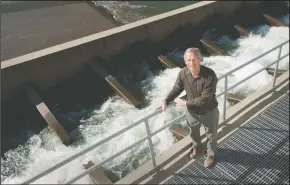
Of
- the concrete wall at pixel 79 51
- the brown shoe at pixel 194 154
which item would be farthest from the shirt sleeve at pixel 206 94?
the concrete wall at pixel 79 51

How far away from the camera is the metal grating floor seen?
4.99 m

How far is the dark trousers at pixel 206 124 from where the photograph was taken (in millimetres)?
4492

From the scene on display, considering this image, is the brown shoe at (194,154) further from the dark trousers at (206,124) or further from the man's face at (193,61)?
the man's face at (193,61)

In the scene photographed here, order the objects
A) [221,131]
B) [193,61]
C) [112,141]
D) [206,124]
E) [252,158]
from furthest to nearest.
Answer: [112,141]
[221,131]
[252,158]
[206,124]
[193,61]

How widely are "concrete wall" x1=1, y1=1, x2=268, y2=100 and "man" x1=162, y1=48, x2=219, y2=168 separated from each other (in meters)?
5.57

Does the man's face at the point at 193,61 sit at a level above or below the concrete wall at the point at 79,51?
above

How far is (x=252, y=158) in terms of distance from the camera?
17.6ft

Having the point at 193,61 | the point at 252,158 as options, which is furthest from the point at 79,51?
the point at 193,61

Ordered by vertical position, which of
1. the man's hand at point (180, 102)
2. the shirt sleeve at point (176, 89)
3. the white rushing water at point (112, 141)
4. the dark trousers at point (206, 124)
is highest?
the shirt sleeve at point (176, 89)

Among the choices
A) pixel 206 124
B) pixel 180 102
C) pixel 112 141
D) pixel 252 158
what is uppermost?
pixel 180 102

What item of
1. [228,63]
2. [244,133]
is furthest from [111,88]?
[244,133]

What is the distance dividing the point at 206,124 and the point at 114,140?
358 centimetres

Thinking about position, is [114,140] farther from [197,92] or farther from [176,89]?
[197,92]

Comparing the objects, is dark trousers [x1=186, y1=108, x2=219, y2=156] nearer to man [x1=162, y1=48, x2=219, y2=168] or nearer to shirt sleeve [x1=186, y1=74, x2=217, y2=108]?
man [x1=162, y1=48, x2=219, y2=168]
